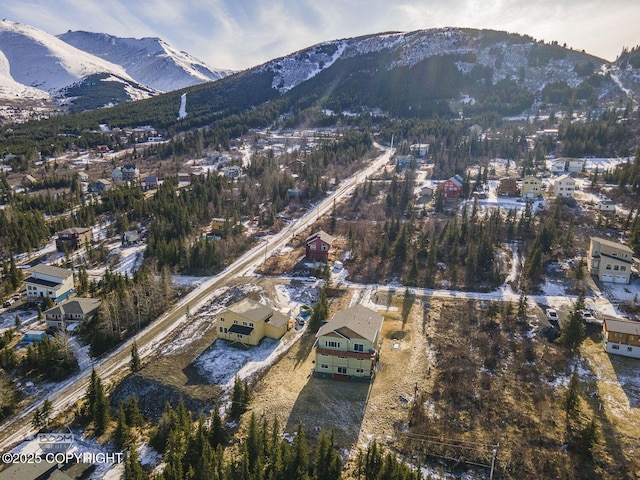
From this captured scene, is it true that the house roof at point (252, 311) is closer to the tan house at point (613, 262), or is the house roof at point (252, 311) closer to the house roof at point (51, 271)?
the house roof at point (51, 271)

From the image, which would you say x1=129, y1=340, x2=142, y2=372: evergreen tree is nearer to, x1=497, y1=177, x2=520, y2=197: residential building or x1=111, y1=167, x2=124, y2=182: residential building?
x1=497, y1=177, x2=520, y2=197: residential building

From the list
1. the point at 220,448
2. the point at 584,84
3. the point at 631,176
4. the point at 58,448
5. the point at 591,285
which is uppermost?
the point at 584,84

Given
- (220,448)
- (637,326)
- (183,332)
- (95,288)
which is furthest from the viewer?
(95,288)

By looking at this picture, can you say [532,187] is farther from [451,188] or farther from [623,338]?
[623,338]

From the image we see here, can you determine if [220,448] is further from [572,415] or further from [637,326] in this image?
[637,326]

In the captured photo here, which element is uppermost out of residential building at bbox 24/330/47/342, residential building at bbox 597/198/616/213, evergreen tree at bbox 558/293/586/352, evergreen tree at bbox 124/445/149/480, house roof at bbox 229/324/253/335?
residential building at bbox 597/198/616/213

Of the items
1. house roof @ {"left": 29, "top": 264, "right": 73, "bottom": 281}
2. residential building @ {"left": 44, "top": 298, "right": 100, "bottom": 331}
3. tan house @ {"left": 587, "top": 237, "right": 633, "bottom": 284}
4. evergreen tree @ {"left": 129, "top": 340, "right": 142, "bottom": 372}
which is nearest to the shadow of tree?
evergreen tree @ {"left": 129, "top": 340, "right": 142, "bottom": 372}

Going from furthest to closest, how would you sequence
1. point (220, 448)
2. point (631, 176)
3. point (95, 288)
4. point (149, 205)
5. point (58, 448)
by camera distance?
point (149, 205), point (631, 176), point (95, 288), point (58, 448), point (220, 448)

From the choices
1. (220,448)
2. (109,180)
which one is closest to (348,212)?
(220,448)
